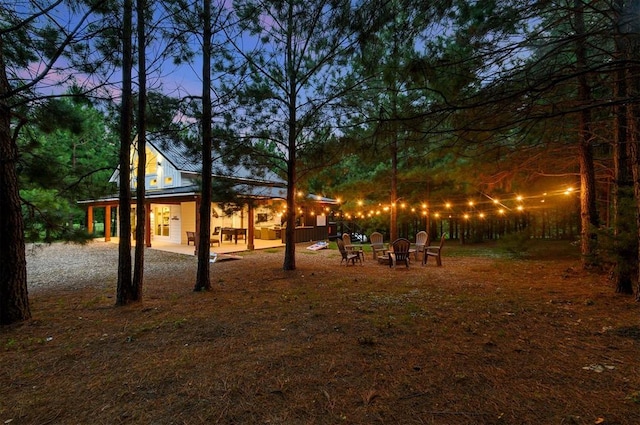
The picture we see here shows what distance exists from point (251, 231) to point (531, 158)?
1084 centimetres

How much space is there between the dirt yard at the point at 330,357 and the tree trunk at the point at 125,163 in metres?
0.47

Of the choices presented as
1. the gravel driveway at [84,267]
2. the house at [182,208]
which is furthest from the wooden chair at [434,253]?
the gravel driveway at [84,267]

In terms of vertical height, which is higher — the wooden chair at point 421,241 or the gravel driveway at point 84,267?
the wooden chair at point 421,241

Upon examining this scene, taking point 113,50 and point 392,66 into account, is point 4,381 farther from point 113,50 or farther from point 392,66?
point 392,66

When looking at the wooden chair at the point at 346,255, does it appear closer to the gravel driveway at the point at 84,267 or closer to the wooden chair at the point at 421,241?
the wooden chair at the point at 421,241

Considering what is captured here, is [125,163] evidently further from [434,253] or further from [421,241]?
[421,241]

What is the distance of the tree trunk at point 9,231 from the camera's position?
166 inches

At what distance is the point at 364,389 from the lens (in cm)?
260

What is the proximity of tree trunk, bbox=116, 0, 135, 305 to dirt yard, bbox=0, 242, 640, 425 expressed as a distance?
472mm

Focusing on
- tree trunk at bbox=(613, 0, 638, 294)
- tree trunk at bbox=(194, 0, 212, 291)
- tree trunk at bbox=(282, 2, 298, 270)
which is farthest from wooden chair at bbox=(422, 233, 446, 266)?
tree trunk at bbox=(194, 0, 212, 291)

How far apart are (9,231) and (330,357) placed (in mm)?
4714

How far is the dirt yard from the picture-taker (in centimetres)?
231

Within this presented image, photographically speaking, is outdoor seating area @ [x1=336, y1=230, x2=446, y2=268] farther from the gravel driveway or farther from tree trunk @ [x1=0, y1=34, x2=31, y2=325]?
tree trunk @ [x1=0, y1=34, x2=31, y2=325]

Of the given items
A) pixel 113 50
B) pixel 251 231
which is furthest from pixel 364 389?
pixel 251 231
